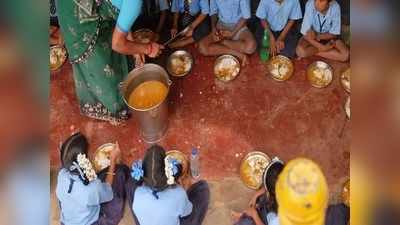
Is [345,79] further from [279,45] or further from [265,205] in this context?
[265,205]

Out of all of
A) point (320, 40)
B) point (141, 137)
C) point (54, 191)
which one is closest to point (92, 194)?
point (54, 191)

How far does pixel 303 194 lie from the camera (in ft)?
6.76

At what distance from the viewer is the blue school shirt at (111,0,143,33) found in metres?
2.21

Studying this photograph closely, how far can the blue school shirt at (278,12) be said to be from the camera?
8.70ft

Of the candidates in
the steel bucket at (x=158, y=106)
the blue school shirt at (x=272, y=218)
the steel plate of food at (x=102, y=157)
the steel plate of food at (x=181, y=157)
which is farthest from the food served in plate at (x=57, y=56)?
the blue school shirt at (x=272, y=218)

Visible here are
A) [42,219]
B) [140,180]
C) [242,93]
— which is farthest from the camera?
[242,93]

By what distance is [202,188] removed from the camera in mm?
2568

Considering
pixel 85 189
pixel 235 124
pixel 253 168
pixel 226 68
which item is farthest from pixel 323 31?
pixel 85 189

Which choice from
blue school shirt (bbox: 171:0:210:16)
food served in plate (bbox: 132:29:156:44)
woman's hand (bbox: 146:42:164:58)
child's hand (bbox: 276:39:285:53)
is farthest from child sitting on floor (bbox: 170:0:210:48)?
child's hand (bbox: 276:39:285:53)

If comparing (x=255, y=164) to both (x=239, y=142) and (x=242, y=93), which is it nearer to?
(x=239, y=142)

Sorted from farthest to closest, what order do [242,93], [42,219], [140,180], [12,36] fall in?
[242,93]
[140,180]
[42,219]
[12,36]

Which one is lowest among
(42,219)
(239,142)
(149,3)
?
(42,219)

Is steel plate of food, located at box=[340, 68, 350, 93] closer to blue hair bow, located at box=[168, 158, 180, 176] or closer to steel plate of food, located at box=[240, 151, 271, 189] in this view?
steel plate of food, located at box=[240, 151, 271, 189]

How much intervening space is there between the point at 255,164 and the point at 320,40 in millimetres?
627
